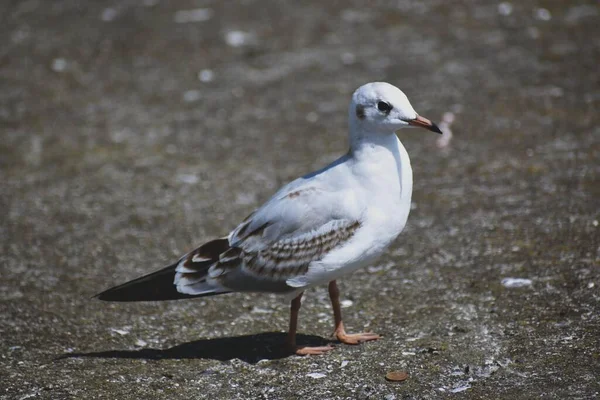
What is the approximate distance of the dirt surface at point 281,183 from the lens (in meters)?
4.28

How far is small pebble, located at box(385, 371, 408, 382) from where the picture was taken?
404 centimetres

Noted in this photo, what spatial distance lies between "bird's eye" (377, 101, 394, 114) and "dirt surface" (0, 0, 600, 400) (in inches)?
50.6

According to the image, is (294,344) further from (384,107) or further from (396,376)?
(384,107)

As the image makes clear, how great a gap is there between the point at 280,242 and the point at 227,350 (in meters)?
0.72

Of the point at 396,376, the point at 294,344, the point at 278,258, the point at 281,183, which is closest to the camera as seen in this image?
the point at 396,376

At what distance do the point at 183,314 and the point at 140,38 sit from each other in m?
Answer: 5.20

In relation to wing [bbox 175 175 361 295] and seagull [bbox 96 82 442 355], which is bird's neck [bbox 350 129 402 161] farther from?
wing [bbox 175 175 361 295]

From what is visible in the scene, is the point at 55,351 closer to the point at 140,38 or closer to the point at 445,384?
the point at 445,384

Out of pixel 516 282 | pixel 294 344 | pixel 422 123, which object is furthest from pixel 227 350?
pixel 516 282

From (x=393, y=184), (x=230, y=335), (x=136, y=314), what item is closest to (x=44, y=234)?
(x=136, y=314)

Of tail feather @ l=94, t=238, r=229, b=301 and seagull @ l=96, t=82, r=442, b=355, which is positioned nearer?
seagull @ l=96, t=82, r=442, b=355

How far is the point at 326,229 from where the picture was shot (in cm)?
426

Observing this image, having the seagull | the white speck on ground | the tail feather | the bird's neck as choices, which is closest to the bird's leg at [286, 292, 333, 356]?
the seagull

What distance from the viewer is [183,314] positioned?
5086 mm
